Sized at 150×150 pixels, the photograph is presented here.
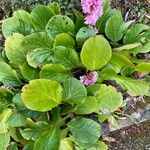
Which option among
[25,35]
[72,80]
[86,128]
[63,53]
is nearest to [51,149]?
[86,128]

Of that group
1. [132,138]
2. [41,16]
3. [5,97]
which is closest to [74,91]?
[5,97]

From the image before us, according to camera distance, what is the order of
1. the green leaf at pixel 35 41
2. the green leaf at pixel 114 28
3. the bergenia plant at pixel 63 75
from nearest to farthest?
the bergenia plant at pixel 63 75, the green leaf at pixel 35 41, the green leaf at pixel 114 28

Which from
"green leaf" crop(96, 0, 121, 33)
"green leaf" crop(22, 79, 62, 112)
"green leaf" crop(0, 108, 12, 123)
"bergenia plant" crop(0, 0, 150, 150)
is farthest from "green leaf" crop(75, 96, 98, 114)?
"green leaf" crop(96, 0, 121, 33)

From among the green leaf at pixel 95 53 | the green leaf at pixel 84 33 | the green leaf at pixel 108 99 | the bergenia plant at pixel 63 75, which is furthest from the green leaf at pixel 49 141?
the green leaf at pixel 84 33

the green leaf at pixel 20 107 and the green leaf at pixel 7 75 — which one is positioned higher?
the green leaf at pixel 7 75

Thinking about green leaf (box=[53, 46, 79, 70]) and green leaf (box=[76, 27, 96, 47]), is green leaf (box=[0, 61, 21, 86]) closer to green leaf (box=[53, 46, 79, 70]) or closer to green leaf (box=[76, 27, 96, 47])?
green leaf (box=[53, 46, 79, 70])

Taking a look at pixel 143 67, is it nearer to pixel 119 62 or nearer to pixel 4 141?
pixel 119 62

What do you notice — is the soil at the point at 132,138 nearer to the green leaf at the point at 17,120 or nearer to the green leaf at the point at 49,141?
the green leaf at the point at 49,141
